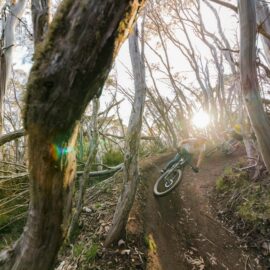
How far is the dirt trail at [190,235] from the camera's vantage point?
512cm

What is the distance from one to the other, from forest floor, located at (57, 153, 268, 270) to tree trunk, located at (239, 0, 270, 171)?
2148mm

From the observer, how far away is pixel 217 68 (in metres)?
13.6

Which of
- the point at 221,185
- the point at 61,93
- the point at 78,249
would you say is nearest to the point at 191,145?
the point at 221,185

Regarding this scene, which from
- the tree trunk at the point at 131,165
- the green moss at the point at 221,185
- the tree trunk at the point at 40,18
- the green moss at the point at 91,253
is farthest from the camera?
the green moss at the point at 221,185

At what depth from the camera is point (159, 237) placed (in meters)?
5.57

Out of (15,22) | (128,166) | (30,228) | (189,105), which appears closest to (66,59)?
(30,228)

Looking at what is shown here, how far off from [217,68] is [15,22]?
9.26 metres

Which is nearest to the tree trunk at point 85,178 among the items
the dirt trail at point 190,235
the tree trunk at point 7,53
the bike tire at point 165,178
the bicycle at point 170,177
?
the dirt trail at point 190,235

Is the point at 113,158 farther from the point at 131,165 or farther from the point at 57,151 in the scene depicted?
the point at 57,151

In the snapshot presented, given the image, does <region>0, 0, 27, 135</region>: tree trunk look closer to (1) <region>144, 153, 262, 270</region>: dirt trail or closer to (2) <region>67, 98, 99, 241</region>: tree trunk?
(2) <region>67, 98, 99, 241</region>: tree trunk

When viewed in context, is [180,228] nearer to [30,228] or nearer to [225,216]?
[225,216]

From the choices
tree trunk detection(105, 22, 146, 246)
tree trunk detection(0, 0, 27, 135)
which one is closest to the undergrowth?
tree trunk detection(105, 22, 146, 246)

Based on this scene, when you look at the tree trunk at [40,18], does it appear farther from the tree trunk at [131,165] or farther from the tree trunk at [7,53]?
the tree trunk at [7,53]

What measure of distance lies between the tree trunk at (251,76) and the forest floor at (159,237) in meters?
2.15
